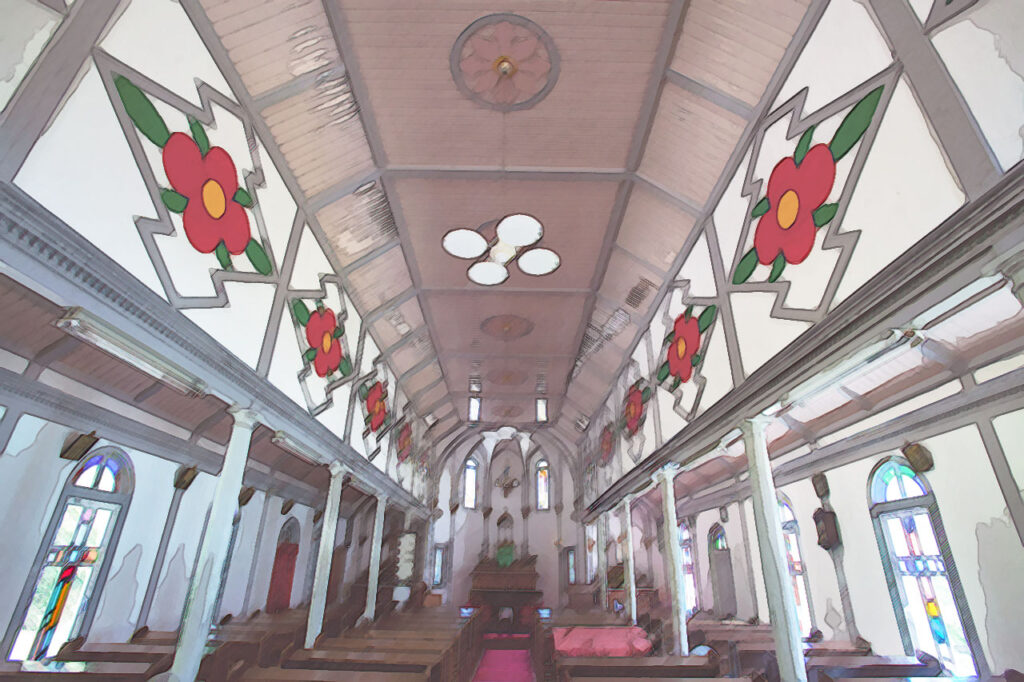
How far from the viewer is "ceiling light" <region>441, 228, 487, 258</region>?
8.92 meters

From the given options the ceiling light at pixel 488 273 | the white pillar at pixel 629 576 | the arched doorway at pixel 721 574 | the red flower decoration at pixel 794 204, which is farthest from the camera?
the arched doorway at pixel 721 574

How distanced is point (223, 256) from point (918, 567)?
30.8 feet

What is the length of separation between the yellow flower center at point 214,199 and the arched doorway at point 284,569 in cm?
1002

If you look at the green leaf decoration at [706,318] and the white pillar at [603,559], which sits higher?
the green leaf decoration at [706,318]

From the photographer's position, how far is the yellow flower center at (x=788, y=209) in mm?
5047

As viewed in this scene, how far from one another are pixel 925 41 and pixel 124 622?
38.0 ft

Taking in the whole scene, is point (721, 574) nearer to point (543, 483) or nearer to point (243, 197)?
point (543, 483)

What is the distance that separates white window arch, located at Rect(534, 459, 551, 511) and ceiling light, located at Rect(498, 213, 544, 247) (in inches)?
578

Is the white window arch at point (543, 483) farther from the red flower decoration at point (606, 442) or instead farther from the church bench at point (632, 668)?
the church bench at point (632, 668)

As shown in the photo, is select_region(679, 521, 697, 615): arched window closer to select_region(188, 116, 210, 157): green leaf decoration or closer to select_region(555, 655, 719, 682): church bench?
select_region(555, 655, 719, 682): church bench

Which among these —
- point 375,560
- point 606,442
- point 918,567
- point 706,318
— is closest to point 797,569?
point 918,567

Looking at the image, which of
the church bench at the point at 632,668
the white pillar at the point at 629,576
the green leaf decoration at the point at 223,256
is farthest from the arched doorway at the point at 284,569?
the green leaf decoration at the point at 223,256

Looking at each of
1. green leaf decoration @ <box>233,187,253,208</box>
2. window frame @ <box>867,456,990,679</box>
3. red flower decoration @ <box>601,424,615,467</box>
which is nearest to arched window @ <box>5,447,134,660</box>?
green leaf decoration @ <box>233,187,253,208</box>

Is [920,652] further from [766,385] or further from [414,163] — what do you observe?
[414,163]
